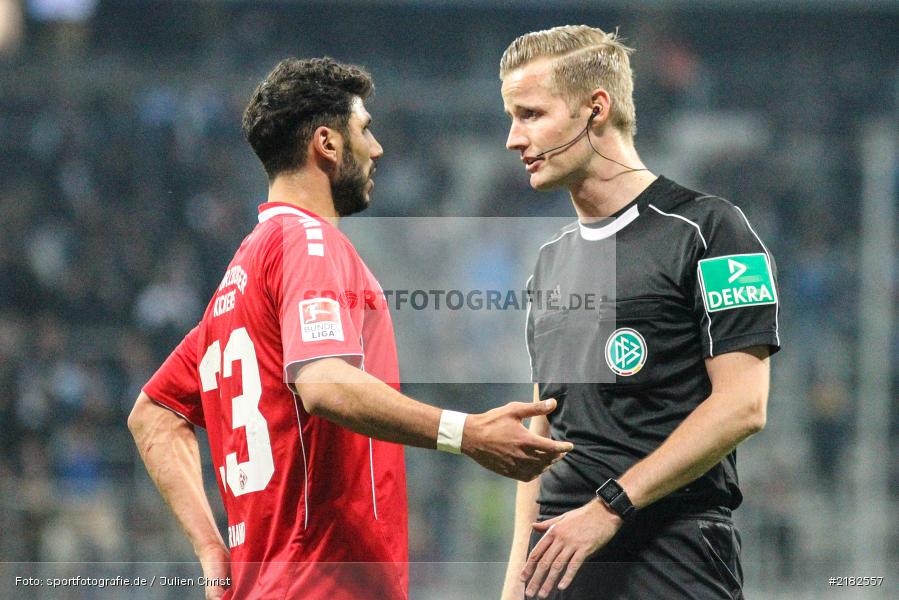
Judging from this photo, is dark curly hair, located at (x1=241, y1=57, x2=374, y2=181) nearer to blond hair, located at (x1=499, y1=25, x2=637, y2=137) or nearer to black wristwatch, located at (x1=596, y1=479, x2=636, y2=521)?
blond hair, located at (x1=499, y1=25, x2=637, y2=137)

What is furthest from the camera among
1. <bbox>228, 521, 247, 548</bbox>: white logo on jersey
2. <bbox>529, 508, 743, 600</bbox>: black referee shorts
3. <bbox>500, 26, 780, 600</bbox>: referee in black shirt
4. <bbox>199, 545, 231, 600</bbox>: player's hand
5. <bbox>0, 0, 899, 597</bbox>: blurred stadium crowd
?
<bbox>0, 0, 899, 597</bbox>: blurred stadium crowd

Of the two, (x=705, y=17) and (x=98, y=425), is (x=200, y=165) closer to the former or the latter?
(x=98, y=425)

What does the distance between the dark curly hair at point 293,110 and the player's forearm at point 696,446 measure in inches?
57.5

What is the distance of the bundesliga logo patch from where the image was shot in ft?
10.6

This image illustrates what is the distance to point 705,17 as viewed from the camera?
1792 centimetres

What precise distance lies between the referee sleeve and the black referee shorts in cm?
52

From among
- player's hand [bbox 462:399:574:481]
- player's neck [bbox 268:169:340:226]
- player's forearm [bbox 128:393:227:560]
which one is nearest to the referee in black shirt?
player's hand [bbox 462:399:574:481]

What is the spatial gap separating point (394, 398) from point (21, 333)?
952cm

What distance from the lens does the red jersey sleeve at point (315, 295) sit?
10.7 ft

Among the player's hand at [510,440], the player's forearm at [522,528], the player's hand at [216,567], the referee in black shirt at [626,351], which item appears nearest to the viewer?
the player's hand at [510,440]

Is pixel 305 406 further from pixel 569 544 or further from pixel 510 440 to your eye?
pixel 569 544

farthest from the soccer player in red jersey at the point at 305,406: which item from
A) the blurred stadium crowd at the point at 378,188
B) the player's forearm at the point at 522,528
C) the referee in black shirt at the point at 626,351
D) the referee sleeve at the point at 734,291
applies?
the blurred stadium crowd at the point at 378,188

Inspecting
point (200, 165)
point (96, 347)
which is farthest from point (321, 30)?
point (96, 347)

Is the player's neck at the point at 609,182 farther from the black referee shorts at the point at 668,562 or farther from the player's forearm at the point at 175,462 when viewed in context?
the player's forearm at the point at 175,462
